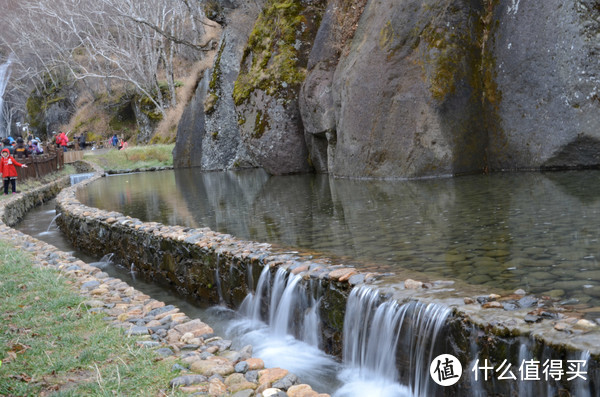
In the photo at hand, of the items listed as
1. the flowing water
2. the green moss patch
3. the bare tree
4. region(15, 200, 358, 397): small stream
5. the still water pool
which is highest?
the bare tree

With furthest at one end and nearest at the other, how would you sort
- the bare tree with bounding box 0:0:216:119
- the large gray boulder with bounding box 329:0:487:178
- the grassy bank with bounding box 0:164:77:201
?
the bare tree with bounding box 0:0:216:119 → the grassy bank with bounding box 0:164:77:201 → the large gray boulder with bounding box 329:0:487:178

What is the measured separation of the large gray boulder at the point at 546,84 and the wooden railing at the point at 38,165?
1777 centimetres

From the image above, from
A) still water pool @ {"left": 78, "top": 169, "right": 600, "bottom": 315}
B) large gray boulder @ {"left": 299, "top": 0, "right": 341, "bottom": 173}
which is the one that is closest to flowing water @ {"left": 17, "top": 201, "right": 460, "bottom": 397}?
still water pool @ {"left": 78, "top": 169, "right": 600, "bottom": 315}

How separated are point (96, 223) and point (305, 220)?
4838mm

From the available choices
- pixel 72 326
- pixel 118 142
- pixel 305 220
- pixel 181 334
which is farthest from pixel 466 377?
pixel 118 142

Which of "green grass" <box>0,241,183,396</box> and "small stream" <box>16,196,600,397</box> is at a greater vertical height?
"green grass" <box>0,241,183,396</box>

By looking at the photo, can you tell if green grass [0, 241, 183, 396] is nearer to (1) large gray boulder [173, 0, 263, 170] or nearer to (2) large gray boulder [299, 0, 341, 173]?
(2) large gray boulder [299, 0, 341, 173]

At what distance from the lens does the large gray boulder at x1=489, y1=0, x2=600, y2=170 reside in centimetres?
1158

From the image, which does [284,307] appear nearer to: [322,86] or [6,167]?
[322,86]

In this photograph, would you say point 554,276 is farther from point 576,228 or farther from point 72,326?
point 72,326

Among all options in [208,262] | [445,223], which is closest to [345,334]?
[208,262]

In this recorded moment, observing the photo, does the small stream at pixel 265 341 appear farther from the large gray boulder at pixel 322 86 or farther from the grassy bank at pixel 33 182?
the grassy bank at pixel 33 182

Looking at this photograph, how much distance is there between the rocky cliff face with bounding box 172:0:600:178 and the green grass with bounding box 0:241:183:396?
9.74m

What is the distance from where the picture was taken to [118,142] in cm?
5088
